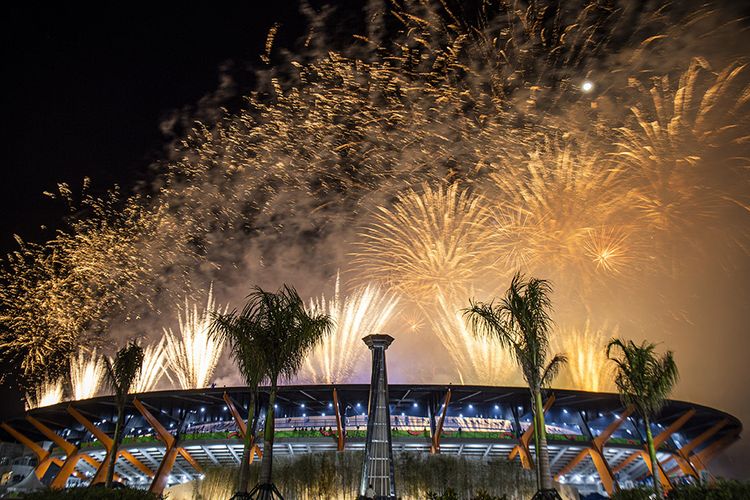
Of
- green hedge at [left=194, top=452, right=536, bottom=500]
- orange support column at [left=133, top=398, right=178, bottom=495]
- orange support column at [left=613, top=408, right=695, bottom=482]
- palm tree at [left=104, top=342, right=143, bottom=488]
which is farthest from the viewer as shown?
orange support column at [left=133, top=398, right=178, bottom=495]

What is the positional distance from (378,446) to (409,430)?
23.4 meters

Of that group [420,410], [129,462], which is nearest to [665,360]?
[420,410]

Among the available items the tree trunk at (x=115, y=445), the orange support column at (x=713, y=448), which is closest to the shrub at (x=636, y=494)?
the tree trunk at (x=115, y=445)

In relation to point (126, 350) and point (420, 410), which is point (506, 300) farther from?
point (420, 410)

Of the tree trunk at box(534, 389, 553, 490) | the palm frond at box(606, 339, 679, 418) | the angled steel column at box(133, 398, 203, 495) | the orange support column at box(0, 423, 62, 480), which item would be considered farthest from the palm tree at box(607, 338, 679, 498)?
the orange support column at box(0, 423, 62, 480)

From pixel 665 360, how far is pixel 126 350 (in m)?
26.9

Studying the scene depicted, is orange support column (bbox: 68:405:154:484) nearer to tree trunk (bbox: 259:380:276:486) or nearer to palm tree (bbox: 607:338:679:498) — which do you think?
tree trunk (bbox: 259:380:276:486)

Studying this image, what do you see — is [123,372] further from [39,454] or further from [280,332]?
[39,454]

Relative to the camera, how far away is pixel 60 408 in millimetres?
44031

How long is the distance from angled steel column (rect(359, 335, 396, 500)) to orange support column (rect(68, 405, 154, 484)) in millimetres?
30376

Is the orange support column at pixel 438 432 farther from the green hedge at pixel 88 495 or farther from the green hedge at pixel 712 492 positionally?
the green hedge at pixel 712 492

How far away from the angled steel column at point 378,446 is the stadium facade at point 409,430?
19.7 metres

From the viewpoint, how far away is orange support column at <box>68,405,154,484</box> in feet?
135

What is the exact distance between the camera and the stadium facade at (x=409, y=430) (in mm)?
41594
